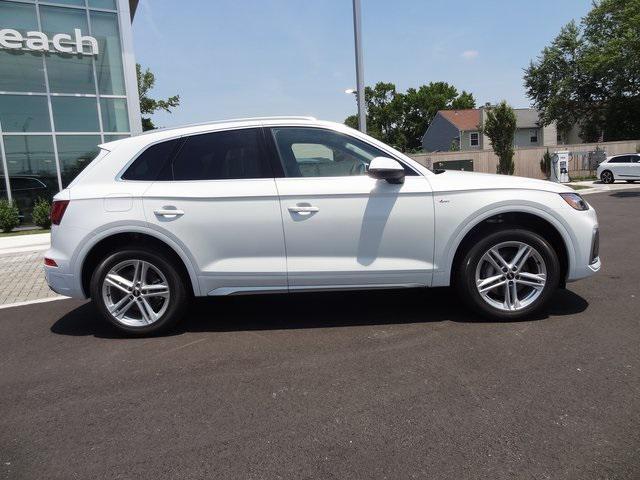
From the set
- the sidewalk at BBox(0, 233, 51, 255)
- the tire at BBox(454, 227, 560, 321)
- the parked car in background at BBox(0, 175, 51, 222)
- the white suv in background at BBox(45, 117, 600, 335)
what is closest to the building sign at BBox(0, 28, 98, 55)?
the parked car in background at BBox(0, 175, 51, 222)

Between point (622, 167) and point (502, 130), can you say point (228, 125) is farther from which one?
point (622, 167)

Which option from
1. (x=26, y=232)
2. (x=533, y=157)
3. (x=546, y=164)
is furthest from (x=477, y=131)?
(x=26, y=232)

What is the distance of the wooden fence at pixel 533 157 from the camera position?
26875 mm

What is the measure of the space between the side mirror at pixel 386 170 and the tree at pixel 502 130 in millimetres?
21036

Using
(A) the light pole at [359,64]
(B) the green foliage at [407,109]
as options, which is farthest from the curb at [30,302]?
(B) the green foliage at [407,109]

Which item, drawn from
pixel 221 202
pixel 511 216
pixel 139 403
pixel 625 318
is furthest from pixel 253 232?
pixel 625 318

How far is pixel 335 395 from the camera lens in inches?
118

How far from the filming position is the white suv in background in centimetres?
396

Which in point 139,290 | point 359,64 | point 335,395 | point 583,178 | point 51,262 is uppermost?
point 359,64

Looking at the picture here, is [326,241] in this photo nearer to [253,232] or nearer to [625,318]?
[253,232]

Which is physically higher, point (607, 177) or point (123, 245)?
point (123, 245)

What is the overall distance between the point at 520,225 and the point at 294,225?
1.97 metres

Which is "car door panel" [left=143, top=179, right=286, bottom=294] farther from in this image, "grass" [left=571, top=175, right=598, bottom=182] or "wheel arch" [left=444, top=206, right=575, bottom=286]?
"grass" [left=571, top=175, right=598, bottom=182]

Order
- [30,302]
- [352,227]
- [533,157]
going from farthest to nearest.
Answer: [533,157] → [30,302] → [352,227]
